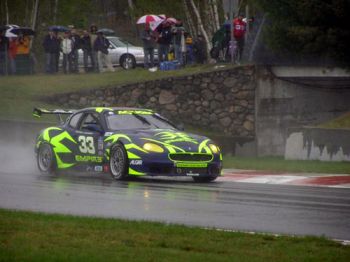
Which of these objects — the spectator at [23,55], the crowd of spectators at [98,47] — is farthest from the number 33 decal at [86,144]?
the spectator at [23,55]

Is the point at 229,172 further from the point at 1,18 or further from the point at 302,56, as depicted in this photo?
the point at 1,18

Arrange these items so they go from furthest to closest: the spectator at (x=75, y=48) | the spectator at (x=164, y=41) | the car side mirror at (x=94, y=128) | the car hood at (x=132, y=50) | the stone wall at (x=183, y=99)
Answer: the car hood at (x=132, y=50)
the spectator at (x=75, y=48)
the spectator at (x=164, y=41)
the stone wall at (x=183, y=99)
the car side mirror at (x=94, y=128)

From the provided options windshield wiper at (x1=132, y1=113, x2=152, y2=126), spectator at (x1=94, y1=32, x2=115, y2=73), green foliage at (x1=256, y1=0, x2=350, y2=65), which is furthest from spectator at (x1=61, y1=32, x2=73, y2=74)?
windshield wiper at (x1=132, y1=113, x2=152, y2=126)

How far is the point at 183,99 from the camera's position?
1337 inches

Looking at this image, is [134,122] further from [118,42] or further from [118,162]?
[118,42]

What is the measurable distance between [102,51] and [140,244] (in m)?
26.8

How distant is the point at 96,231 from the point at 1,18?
41.8 metres

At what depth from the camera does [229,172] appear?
2106 cm

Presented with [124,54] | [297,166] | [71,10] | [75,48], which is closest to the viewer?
[297,166]

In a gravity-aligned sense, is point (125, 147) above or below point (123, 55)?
below

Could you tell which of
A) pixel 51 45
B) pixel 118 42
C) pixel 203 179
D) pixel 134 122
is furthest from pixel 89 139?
pixel 118 42

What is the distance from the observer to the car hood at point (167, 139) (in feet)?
59.8

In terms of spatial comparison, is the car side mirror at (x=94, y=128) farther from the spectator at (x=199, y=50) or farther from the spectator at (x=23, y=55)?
the spectator at (x=23, y=55)

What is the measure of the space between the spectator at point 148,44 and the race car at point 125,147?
14.7 metres
